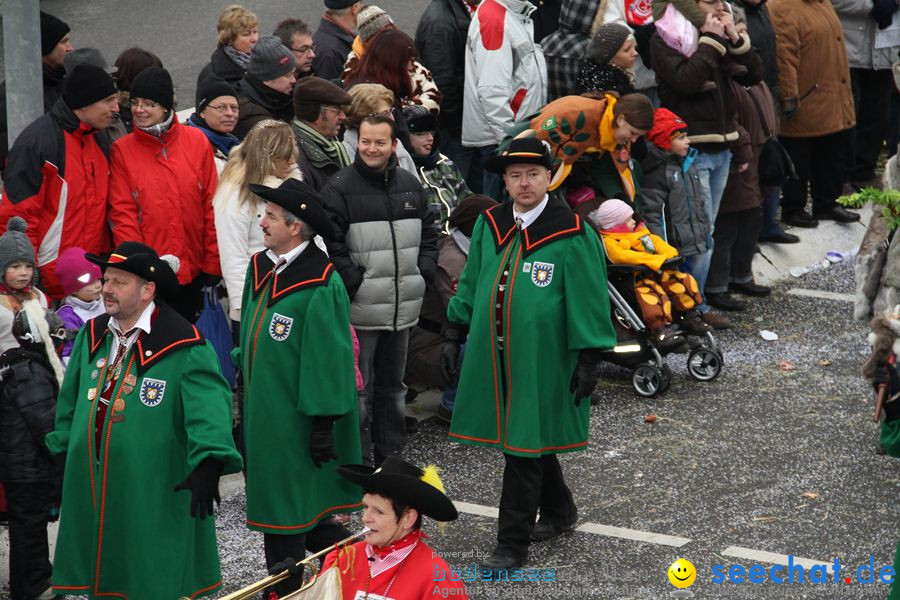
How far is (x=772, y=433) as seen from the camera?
923cm

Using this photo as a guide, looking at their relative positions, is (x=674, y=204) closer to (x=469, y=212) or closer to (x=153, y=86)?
(x=469, y=212)

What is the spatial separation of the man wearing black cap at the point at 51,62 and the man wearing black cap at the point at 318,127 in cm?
162

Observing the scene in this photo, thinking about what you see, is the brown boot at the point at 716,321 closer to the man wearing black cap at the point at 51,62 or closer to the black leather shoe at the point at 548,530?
the black leather shoe at the point at 548,530

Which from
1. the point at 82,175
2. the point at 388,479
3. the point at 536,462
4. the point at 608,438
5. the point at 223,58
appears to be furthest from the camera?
the point at 223,58

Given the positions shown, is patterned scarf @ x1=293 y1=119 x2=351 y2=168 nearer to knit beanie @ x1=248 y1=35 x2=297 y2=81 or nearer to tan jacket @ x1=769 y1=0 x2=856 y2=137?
knit beanie @ x1=248 y1=35 x2=297 y2=81

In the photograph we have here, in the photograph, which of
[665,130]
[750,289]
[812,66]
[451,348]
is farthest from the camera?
[812,66]

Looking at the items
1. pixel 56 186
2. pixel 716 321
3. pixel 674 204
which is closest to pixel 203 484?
pixel 56 186

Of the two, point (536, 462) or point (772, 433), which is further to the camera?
point (772, 433)

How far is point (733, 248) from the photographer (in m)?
12.4

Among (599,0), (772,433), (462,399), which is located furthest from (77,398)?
(599,0)

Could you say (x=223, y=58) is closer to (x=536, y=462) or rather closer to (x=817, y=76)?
(x=536, y=462)

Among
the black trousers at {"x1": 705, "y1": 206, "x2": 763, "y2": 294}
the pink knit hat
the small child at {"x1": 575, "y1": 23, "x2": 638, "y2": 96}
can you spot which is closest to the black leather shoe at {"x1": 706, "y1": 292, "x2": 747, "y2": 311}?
the black trousers at {"x1": 705, "y1": 206, "x2": 763, "y2": 294}

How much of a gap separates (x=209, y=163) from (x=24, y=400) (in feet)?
7.42

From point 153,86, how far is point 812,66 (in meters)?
7.26
